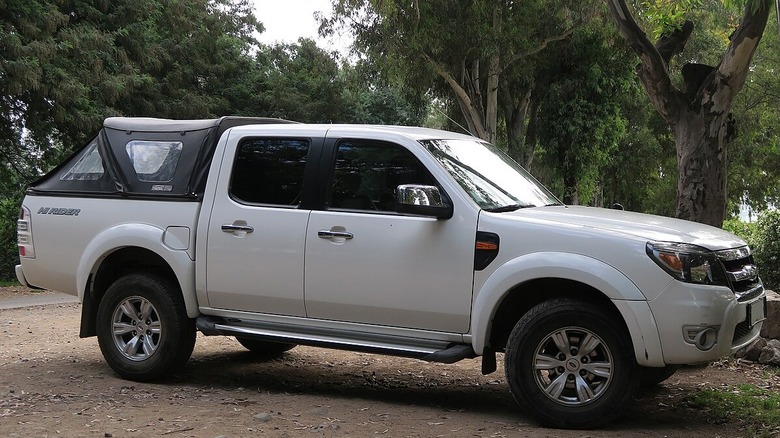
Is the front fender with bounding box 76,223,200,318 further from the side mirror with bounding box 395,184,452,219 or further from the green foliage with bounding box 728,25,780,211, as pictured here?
the green foliage with bounding box 728,25,780,211

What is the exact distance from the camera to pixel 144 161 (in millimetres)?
7945

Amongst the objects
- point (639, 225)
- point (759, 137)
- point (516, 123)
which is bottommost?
point (639, 225)

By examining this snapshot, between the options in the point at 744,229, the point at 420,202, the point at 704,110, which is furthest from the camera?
the point at 744,229

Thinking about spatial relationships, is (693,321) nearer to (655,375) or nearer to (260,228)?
(655,375)

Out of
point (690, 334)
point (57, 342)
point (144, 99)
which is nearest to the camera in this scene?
point (690, 334)

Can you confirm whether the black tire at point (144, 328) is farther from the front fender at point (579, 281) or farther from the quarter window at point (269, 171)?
the front fender at point (579, 281)

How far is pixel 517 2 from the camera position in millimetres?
28250

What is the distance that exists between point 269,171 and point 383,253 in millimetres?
1286

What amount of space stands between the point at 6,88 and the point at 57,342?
8.97 metres

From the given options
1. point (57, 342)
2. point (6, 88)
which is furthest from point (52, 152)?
point (57, 342)

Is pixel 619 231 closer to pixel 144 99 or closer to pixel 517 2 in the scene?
pixel 144 99

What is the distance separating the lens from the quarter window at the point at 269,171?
7.22m

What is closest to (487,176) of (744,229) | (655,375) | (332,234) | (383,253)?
(383,253)

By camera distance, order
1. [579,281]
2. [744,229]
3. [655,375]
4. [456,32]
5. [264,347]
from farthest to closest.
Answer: [456,32] → [744,229] → [264,347] → [655,375] → [579,281]
